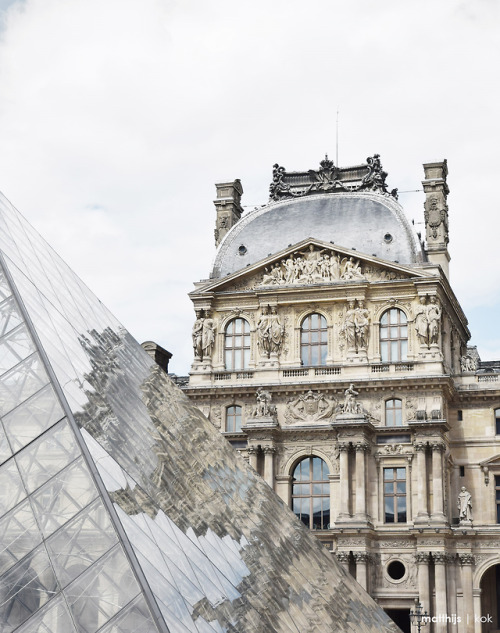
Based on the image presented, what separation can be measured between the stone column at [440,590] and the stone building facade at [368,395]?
0.14 feet

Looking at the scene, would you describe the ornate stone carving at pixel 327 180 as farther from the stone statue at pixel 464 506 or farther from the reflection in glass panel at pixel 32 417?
the reflection in glass panel at pixel 32 417

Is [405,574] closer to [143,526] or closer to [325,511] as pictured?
[325,511]

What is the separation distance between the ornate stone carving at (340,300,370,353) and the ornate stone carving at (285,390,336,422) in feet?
7.62

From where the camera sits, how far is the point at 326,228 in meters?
42.8

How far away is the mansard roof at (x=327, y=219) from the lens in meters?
41.6

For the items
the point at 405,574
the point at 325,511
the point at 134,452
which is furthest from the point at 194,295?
the point at 134,452

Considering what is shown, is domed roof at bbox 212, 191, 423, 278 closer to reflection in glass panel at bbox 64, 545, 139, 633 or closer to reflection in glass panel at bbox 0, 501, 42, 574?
reflection in glass panel at bbox 0, 501, 42, 574

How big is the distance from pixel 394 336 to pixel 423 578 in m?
9.44

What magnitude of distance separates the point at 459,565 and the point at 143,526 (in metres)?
28.0

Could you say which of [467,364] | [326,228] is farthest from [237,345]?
[467,364]

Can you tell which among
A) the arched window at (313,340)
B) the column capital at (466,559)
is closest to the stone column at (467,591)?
the column capital at (466,559)

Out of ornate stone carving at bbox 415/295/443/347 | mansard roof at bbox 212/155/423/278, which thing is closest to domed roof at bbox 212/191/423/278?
mansard roof at bbox 212/155/423/278

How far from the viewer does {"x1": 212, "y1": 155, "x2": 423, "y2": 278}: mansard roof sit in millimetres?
41562

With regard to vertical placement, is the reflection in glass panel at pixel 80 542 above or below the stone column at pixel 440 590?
below
